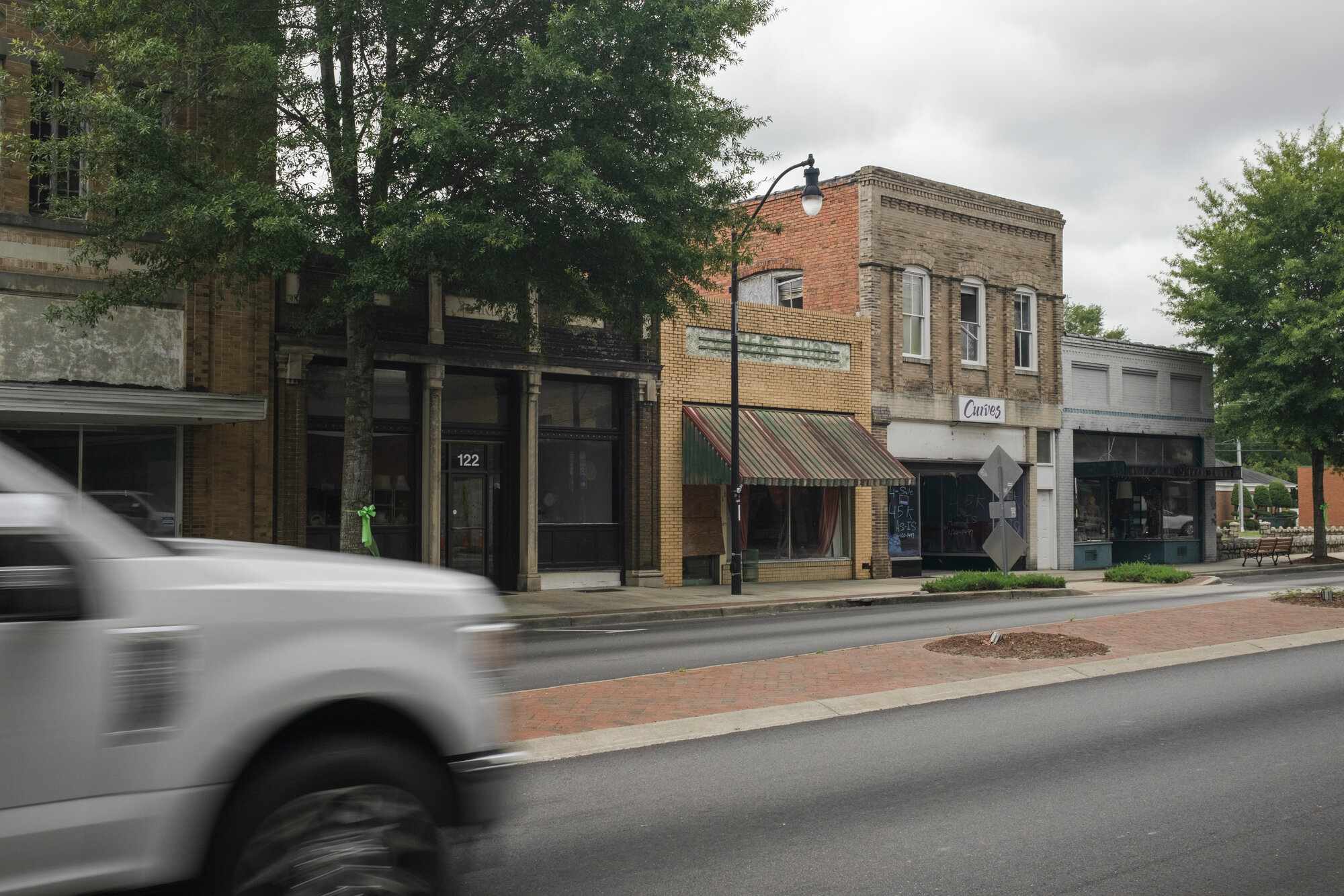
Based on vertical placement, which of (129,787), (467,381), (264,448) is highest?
(467,381)

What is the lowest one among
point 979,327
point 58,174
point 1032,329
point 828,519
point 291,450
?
point 828,519

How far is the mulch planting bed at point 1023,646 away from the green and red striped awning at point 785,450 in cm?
949

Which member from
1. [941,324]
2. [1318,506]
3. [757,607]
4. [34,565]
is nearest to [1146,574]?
[941,324]

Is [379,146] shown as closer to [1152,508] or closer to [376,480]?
[376,480]

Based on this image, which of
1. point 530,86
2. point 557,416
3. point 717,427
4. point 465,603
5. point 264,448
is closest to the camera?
point 465,603

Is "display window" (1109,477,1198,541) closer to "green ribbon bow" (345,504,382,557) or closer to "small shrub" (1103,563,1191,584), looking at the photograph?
"small shrub" (1103,563,1191,584)

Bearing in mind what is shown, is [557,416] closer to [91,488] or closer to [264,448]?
[264,448]

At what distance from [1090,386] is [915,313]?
762cm

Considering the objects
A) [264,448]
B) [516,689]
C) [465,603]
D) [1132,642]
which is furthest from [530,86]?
[465,603]

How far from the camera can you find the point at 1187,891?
498cm

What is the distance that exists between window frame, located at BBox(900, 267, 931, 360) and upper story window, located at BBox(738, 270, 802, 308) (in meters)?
2.65

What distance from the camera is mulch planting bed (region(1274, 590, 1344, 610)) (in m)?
17.5

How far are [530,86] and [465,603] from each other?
12.0 metres

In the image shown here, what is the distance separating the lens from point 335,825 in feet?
11.8
